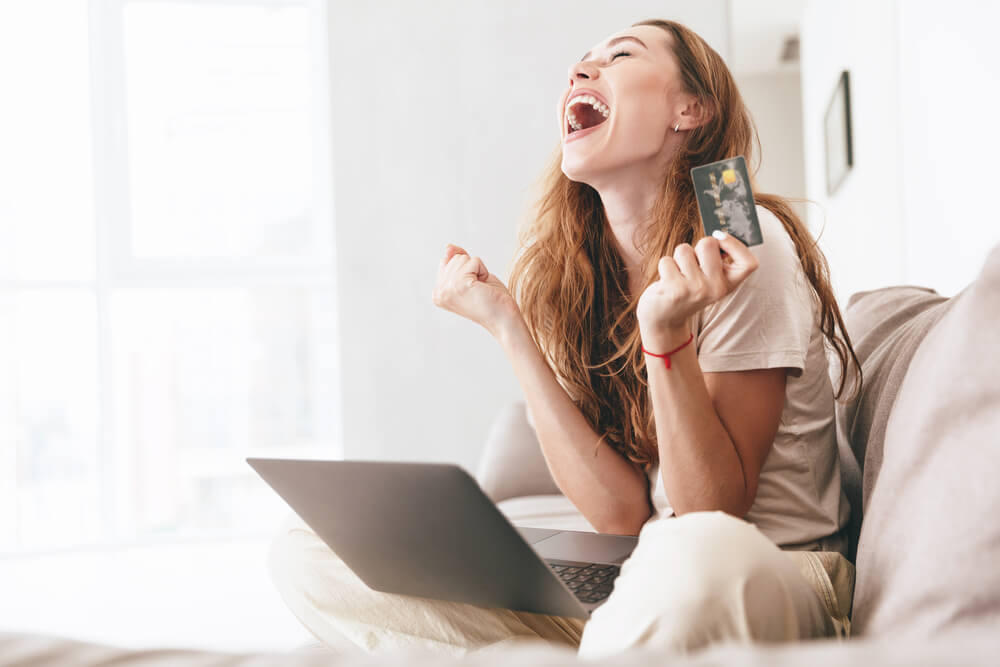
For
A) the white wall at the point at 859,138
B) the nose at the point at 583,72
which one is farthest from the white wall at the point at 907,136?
the nose at the point at 583,72

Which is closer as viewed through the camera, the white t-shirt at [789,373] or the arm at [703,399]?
the arm at [703,399]

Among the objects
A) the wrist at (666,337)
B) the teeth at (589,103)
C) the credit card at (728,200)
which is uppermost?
the teeth at (589,103)

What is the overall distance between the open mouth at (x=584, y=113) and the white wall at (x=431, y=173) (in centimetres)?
159

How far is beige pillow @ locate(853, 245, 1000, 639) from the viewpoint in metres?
0.60

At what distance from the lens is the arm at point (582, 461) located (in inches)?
48.8

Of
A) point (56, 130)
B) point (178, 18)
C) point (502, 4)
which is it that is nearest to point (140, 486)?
point (56, 130)

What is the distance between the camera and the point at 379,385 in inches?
125

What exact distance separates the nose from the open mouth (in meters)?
0.03

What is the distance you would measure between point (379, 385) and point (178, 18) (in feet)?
6.28

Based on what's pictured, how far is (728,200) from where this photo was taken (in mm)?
984

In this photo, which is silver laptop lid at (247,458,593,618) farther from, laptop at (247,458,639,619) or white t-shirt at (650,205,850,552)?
white t-shirt at (650,205,850,552)

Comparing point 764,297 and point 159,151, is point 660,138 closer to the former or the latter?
point 764,297

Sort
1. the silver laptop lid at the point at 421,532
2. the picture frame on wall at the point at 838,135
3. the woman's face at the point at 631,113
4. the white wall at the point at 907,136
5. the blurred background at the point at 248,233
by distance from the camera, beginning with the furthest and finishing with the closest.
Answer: the blurred background at the point at 248,233 < the picture frame on wall at the point at 838,135 < the white wall at the point at 907,136 < the woman's face at the point at 631,113 < the silver laptop lid at the point at 421,532

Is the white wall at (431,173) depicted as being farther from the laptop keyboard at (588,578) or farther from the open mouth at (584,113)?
the laptop keyboard at (588,578)
